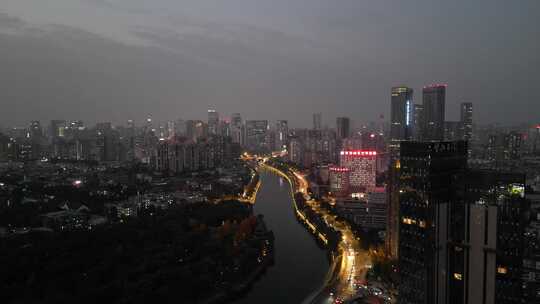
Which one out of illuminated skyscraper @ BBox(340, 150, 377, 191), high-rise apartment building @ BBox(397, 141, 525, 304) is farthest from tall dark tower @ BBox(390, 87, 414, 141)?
high-rise apartment building @ BBox(397, 141, 525, 304)

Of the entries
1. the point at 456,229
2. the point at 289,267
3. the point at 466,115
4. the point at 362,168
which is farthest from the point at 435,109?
the point at 456,229

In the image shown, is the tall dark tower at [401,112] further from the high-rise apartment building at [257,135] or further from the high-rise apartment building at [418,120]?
the high-rise apartment building at [257,135]

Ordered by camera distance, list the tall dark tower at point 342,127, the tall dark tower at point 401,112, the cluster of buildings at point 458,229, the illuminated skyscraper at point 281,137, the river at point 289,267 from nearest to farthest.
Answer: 1. the cluster of buildings at point 458,229
2. the river at point 289,267
3. the tall dark tower at point 401,112
4. the tall dark tower at point 342,127
5. the illuminated skyscraper at point 281,137

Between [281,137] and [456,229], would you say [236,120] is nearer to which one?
[281,137]

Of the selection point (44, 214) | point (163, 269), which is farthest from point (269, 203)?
point (163, 269)

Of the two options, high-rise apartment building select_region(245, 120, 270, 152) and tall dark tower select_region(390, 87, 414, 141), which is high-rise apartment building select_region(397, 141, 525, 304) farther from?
high-rise apartment building select_region(245, 120, 270, 152)

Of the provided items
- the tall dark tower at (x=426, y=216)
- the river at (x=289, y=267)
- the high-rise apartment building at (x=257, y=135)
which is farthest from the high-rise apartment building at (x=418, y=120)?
the high-rise apartment building at (x=257, y=135)

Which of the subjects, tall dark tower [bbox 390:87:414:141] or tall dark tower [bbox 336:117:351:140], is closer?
tall dark tower [bbox 390:87:414:141]

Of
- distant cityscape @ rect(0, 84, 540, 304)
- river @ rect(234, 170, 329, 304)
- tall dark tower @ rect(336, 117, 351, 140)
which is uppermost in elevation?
tall dark tower @ rect(336, 117, 351, 140)

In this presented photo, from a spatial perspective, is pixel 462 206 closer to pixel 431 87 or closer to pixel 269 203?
pixel 269 203
